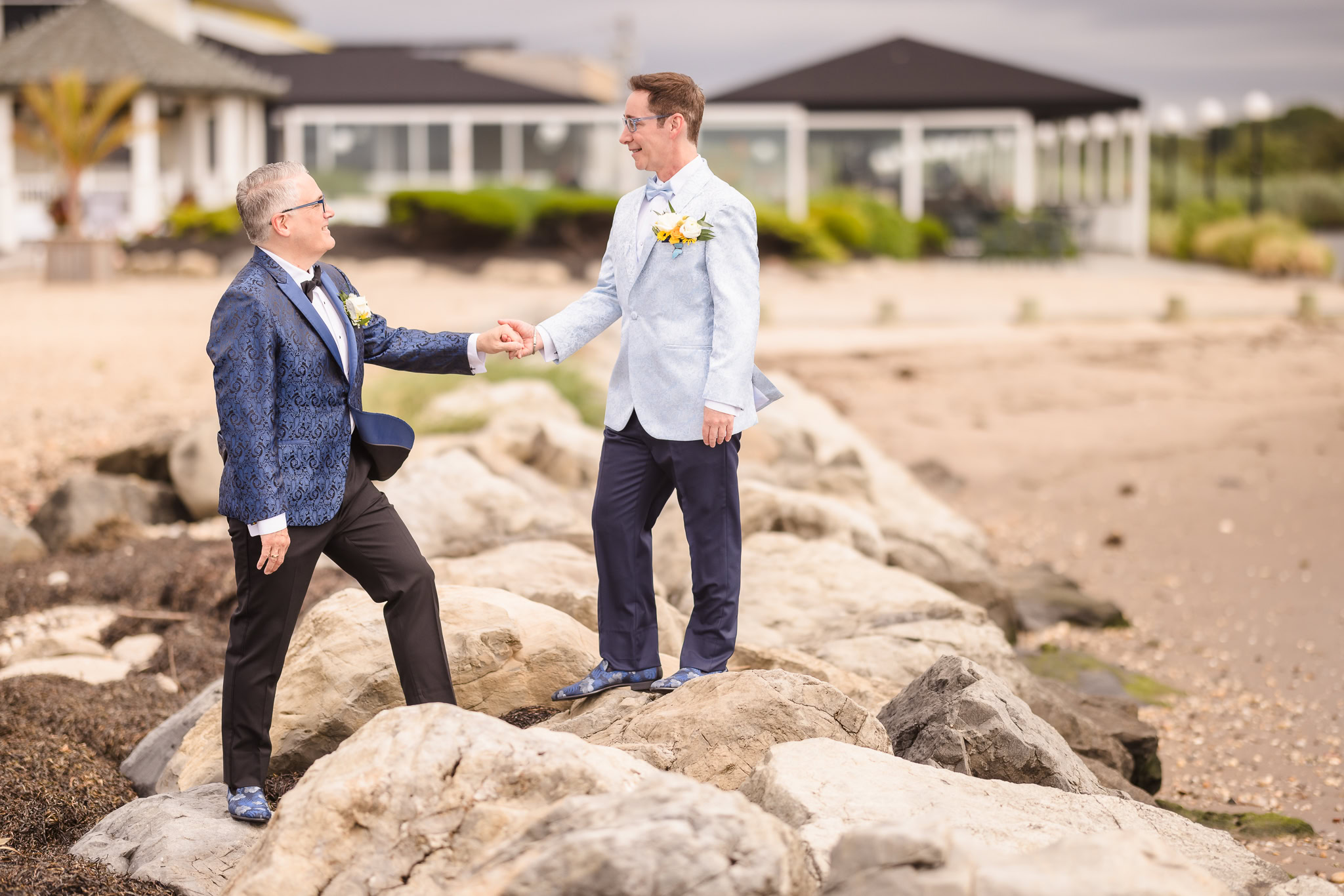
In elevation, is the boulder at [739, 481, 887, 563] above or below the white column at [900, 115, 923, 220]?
below

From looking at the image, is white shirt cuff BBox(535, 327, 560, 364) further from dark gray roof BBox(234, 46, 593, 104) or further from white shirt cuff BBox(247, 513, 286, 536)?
dark gray roof BBox(234, 46, 593, 104)

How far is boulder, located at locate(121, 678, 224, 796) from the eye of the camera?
4438 millimetres

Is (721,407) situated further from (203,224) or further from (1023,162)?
(1023,162)

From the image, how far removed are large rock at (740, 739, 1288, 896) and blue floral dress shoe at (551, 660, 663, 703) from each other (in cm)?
80

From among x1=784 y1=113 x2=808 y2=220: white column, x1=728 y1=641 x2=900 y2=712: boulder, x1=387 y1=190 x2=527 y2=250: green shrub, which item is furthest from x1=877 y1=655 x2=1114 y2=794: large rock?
x1=784 y1=113 x2=808 y2=220: white column

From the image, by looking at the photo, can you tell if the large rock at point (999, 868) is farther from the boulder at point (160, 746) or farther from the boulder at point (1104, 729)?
the boulder at point (160, 746)

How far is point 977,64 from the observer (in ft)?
100

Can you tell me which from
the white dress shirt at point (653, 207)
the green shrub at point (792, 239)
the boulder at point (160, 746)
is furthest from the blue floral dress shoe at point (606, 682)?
the green shrub at point (792, 239)

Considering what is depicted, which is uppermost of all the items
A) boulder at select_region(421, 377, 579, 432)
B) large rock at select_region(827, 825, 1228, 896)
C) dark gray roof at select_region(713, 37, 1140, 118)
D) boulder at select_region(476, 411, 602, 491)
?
dark gray roof at select_region(713, 37, 1140, 118)

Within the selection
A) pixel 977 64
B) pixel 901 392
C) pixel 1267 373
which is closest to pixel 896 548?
pixel 901 392

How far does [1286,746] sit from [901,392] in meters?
7.92

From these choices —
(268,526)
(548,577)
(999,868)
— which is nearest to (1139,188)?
(548,577)

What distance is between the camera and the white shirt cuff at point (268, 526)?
3.45 metres

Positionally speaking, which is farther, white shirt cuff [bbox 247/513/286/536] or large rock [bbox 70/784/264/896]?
white shirt cuff [bbox 247/513/286/536]
